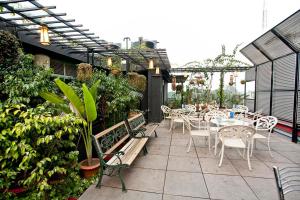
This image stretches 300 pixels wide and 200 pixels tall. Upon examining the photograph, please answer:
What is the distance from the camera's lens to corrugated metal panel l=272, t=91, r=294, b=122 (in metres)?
5.91

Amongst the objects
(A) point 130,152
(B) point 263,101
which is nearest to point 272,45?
(B) point 263,101

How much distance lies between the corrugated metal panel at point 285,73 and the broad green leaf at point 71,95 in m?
7.07

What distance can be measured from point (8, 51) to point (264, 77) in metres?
9.44

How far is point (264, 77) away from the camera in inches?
310

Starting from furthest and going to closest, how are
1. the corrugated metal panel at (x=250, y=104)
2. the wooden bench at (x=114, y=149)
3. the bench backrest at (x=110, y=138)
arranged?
the corrugated metal panel at (x=250, y=104) < the bench backrest at (x=110, y=138) < the wooden bench at (x=114, y=149)

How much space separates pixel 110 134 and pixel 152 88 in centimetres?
501

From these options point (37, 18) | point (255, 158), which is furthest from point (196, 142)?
point (37, 18)

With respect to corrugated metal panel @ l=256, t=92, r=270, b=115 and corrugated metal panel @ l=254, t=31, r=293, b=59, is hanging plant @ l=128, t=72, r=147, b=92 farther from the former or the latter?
corrugated metal panel @ l=256, t=92, r=270, b=115

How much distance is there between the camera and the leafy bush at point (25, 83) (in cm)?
234

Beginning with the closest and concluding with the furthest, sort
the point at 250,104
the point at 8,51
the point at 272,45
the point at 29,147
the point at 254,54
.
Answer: the point at 29,147 → the point at 8,51 → the point at 272,45 → the point at 254,54 → the point at 250,104

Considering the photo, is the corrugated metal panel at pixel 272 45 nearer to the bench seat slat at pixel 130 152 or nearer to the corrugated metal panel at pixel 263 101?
the corrugated metal panel at pixel 263 101

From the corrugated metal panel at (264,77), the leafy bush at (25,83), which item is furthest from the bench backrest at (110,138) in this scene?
the corrugated metal panel at (264,77)

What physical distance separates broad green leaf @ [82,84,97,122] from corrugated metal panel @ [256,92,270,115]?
7.86m

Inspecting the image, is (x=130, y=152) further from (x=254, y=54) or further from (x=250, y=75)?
(x=250, y=75)
